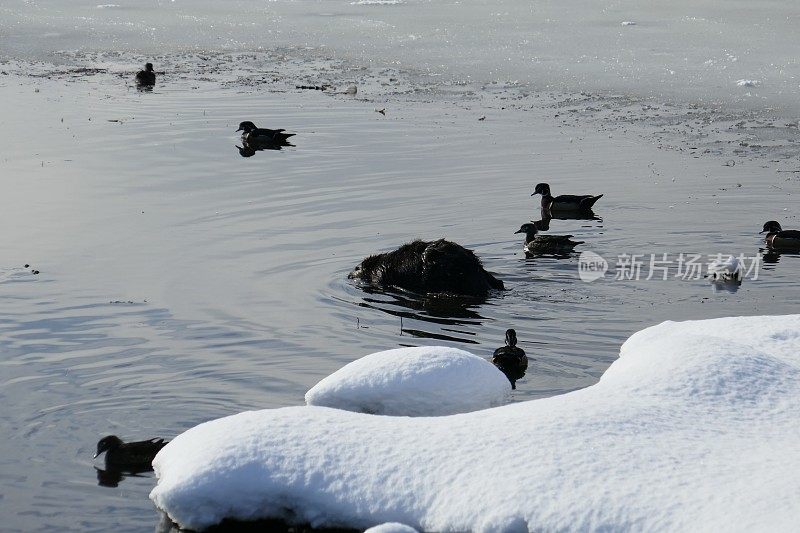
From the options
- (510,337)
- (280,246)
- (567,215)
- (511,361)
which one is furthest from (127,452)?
(567,215)

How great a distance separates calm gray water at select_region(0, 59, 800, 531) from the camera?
841 cm

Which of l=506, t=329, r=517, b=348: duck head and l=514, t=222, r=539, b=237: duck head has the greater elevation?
l=514, t=222, r=539, b=237: duck head

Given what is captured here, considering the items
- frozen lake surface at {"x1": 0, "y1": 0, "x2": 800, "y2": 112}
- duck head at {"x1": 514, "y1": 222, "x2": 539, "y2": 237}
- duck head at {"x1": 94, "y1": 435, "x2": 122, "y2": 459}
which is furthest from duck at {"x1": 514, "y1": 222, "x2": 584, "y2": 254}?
frozen lake surface at {"x1": 0, "y1": 0, "x2": 800, "y2": 112}

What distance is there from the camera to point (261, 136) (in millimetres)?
18094

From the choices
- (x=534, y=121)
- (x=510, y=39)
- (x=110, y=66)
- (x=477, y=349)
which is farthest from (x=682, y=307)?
(x=110, y=66)

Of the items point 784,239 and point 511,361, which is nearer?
point 511,361

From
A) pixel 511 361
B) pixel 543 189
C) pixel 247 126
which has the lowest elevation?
pixel 511 361

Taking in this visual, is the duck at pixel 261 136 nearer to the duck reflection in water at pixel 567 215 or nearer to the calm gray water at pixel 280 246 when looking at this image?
the calm gray water at pixel 280 246

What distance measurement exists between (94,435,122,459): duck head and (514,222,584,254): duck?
6564 millimetres

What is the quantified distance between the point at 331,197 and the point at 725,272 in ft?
17.2

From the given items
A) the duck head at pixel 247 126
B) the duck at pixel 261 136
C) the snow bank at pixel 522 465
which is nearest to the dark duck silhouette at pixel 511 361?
the snow bank at pixel 522 465

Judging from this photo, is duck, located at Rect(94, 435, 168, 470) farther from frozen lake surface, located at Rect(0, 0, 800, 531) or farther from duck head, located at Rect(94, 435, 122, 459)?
frozen lake surface, located at Rect(0, 0, 800, 531)

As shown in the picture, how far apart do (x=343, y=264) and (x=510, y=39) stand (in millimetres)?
13983

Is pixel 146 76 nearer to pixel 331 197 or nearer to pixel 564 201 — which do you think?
pixel 331 197
